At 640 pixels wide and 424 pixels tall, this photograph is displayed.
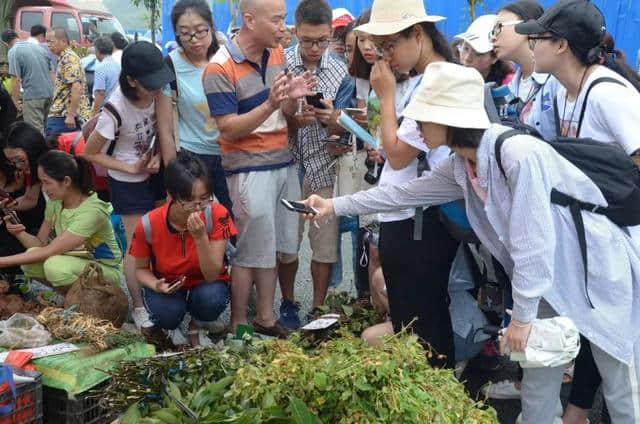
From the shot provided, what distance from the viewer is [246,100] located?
3.82 meters

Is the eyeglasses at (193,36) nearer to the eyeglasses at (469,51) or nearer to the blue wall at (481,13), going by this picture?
the eyeglasses at (469,51)

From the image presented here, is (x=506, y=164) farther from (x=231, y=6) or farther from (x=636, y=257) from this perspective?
(x=231, y=6)

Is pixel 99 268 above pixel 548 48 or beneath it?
beneath

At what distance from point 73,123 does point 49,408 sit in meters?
6.28

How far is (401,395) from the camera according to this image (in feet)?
6.51

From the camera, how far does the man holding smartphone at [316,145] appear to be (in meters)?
4.08

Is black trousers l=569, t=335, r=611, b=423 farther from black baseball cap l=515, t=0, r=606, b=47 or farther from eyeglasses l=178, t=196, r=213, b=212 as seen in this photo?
eyeglasses l=178, t=196, r=213, b=212

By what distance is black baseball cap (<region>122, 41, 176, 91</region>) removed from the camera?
389cm

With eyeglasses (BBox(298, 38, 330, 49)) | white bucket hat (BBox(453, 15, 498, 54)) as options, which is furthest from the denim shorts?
white bucket hat (BBox(453, 15, 498, 54))

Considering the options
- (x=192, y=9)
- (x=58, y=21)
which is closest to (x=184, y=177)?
(x=192, y=9)

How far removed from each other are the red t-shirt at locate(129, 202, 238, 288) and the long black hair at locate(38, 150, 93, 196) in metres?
0.84

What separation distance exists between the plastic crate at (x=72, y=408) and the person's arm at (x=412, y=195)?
1.25m

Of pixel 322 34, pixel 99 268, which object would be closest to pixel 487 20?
pixel 322 34

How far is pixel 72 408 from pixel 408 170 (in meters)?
1.74
